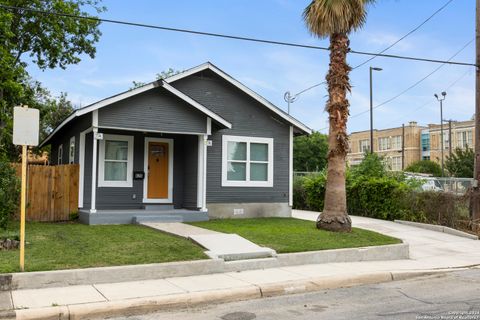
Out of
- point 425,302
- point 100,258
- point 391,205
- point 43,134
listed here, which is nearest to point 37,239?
point 100,258

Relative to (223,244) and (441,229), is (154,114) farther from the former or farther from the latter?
(441,229)

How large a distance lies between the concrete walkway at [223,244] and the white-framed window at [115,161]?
141 inches

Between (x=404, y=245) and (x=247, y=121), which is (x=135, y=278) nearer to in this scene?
(x=404, y=245)

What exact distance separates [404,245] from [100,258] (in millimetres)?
7160

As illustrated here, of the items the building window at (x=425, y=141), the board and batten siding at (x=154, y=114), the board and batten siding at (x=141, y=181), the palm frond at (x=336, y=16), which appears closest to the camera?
the palm frond at (x=336, y=16)

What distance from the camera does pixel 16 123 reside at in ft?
27.4

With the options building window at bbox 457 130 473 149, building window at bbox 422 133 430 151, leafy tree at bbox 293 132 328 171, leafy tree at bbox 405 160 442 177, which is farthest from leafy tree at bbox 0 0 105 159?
building window at bbox 422 133 430 151

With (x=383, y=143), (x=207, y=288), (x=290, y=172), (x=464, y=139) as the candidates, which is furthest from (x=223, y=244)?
(x=383, y=143)

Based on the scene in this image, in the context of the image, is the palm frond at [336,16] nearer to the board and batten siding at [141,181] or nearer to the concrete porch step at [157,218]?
the board and batten siding at [141,181]

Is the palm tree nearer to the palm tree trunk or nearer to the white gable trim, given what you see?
the palm tree trunk

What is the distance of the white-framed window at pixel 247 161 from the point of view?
17.0 m

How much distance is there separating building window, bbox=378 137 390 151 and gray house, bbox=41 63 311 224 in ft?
234

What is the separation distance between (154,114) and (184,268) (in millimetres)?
6880

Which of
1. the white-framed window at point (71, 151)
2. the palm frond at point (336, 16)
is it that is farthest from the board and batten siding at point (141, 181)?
the palm frond at point (336, 16)
